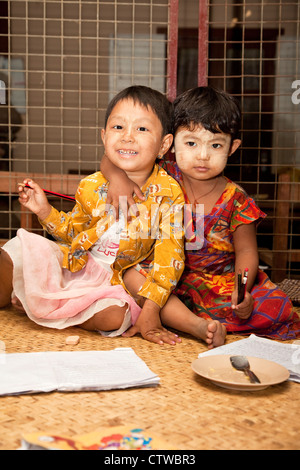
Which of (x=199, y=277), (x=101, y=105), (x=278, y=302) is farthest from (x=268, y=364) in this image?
(x=101, y=105)

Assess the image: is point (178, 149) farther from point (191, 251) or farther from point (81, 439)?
point (81, 439)

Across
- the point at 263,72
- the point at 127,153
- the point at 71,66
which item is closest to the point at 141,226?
the point at 127,153

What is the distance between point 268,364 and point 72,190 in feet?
4.23

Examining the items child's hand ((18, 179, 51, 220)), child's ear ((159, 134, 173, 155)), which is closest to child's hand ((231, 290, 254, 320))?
child's ear ((159, 134, 173, 155))

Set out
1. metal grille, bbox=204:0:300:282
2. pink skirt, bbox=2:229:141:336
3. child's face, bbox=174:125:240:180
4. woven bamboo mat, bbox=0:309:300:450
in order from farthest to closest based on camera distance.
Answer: metal grille, bbox=204:0:300:282
child's face, bbox=174:125:240:180
pink skirt, bbox=2:229:141:336
woven bamboo mat, bbox=0:309:300:450

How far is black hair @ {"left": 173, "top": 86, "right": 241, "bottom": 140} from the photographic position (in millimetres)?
1592

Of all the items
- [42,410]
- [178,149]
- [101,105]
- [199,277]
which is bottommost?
[42,410]

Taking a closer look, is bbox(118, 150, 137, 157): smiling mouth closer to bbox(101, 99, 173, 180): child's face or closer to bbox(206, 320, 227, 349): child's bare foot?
bbox(101, 99, 173, 180): child's face

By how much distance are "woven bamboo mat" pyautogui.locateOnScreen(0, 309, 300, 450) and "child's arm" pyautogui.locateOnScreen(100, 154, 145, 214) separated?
55 cm

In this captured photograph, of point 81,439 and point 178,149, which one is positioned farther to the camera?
point 178,149

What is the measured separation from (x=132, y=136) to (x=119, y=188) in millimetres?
165

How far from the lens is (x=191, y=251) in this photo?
1686 millimetres

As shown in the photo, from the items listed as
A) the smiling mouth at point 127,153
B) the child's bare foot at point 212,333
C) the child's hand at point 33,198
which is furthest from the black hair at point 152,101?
the child's bare foot at point 212,333
